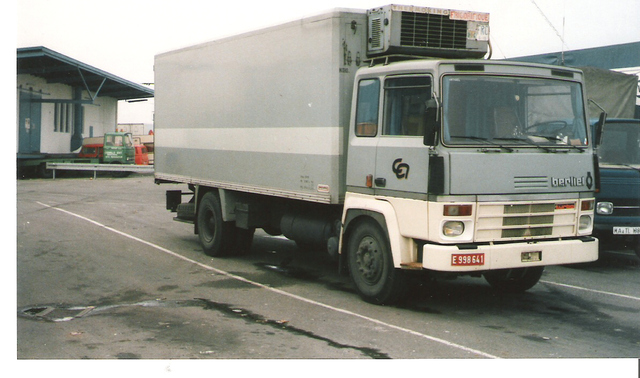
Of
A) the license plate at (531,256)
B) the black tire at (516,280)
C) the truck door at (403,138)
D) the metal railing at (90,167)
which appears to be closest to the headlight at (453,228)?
the truck door at (403,138)

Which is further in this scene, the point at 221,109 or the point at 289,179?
the point at 221,109

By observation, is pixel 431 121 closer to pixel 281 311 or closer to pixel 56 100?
pixel 281 311

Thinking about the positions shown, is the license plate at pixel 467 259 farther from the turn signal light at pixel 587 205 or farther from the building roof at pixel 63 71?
the building roof at pixel 63 71

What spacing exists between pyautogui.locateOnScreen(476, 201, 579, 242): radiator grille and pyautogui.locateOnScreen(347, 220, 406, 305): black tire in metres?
1.08

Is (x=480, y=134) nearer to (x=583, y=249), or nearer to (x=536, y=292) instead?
(x=583, y=249)

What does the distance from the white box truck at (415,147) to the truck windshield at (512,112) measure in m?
0.01

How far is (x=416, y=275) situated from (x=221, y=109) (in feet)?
15.2

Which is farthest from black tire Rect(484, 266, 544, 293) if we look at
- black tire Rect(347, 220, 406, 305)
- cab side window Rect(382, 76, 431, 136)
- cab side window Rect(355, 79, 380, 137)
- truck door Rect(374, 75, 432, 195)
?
cab side window Rect(355, 79, 380, 137)

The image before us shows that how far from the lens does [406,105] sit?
24.5 feet

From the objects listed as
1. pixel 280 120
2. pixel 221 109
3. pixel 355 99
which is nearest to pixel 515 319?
pixel 355 99

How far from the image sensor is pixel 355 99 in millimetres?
8078

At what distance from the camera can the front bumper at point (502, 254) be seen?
686 centimetres

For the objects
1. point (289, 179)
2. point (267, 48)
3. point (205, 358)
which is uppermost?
point (267, 48)

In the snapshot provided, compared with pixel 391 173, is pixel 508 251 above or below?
below
